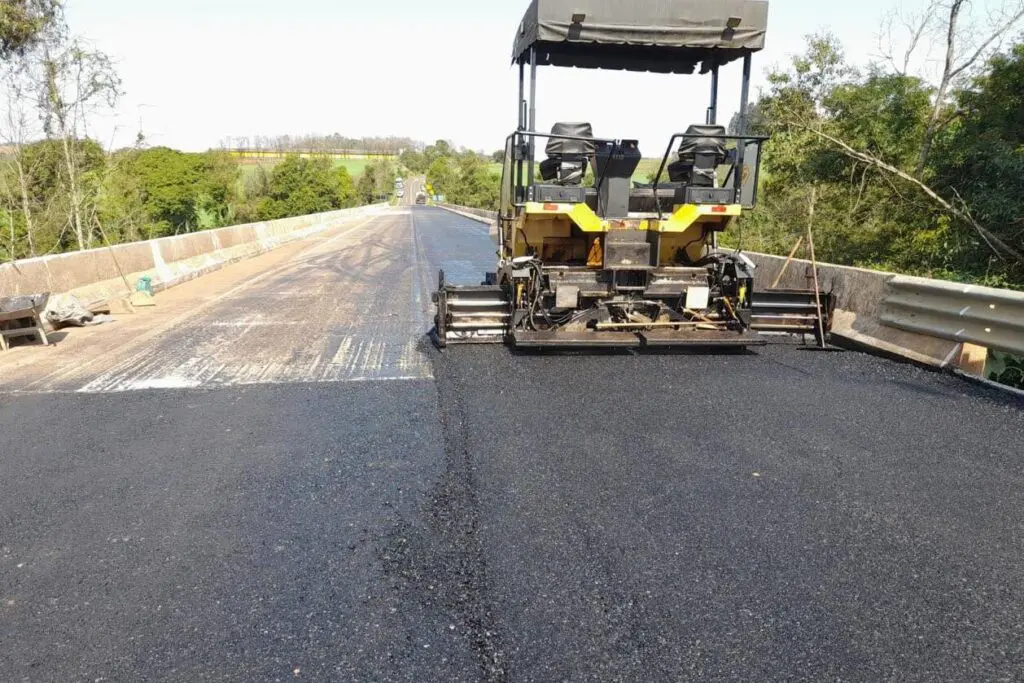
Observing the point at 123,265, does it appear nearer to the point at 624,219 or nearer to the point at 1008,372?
the point at 624,219

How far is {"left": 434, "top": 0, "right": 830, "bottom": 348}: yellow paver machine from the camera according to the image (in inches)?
269

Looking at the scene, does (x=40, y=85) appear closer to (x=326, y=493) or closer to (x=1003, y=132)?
(x=326, y=493)

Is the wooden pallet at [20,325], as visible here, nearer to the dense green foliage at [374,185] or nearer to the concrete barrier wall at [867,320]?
the concrete barrier wall at [867,320]

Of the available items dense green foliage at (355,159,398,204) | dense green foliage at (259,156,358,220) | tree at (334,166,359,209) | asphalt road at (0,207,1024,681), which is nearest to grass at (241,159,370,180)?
dense green foliage at (355,159,398,204)

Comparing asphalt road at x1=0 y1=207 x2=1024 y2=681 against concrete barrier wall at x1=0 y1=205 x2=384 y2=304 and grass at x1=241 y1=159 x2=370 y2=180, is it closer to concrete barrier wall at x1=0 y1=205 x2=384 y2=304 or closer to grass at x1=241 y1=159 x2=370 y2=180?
concrete barrier wall at x1=0 y1=205 x2=384 y2=304

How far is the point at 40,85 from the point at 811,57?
21535mm

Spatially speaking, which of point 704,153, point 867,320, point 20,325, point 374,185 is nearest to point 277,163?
point 374,185

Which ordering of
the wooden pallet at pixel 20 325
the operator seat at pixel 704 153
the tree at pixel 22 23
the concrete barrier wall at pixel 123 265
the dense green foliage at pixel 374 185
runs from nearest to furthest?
the operator seat at pixel 704 153, the wooden pallet at pixel 20 325, the concrete barrier wall at pixel 123 265, the tree at pixel 22 23, the dense green foliage at pixel 374 185

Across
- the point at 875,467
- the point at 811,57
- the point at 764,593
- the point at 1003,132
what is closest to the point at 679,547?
the point at 764,593

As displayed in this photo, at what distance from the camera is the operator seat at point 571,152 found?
6809 millimetres

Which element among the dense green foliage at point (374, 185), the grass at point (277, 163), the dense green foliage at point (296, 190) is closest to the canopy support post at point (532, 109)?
the dense green foliage at point (296, 190)

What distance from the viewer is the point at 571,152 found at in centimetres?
679

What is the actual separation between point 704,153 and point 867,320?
94.9 inches

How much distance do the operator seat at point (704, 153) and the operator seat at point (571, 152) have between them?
3.42 feet
